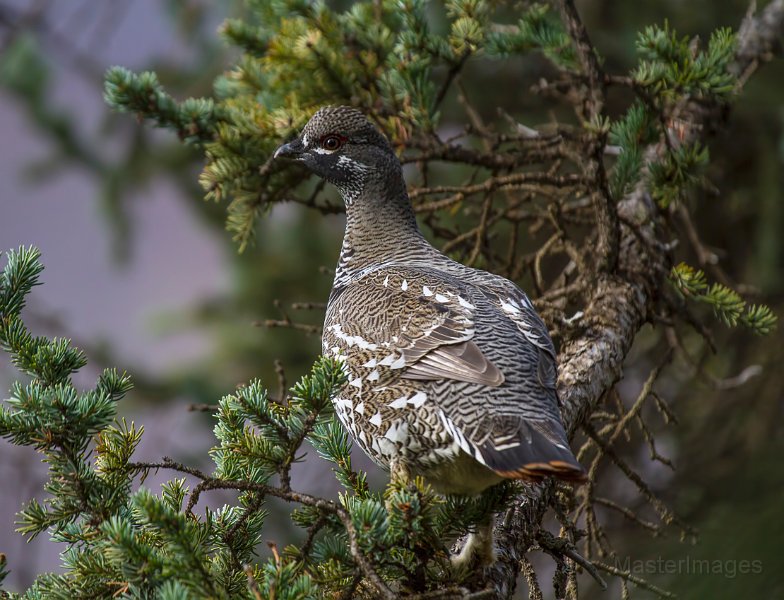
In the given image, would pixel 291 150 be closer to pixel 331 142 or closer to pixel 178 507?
pixel 331 142

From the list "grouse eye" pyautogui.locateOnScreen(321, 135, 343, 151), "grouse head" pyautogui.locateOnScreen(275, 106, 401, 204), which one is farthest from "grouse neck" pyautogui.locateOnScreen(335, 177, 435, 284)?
"grouse eye" pyautogui.locateOnScreen(321, 135, 343, 151)

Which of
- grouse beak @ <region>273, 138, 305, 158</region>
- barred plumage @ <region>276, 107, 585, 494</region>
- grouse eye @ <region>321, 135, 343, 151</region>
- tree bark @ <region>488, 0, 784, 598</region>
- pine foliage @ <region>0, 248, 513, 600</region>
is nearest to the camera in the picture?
pine foliage @ <region>0, 248, 513, 600</region>

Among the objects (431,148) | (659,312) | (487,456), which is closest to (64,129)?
(431,148)

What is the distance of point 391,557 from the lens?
274cm

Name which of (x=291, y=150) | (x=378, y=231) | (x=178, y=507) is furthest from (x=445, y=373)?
(x=291, y=150)

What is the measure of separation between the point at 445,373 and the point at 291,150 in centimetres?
169

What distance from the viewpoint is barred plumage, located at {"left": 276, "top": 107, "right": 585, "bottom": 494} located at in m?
3.05

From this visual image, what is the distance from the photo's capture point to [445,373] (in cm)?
337

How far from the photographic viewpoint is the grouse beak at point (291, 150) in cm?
440

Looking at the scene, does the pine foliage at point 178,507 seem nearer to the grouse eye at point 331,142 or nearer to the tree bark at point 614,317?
the tree bark at point 614,317

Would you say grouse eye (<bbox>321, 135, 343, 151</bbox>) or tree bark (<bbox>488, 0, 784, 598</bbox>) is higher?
grouse eye (<bbox>321, 135, 343, 151</bbox>)

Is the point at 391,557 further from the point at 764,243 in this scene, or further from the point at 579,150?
the point at 764,243

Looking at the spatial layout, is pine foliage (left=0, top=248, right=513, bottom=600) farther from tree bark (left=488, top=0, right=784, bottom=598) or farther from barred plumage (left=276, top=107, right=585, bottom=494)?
tree bark (left=488, top=0, right=784, bottom=598)

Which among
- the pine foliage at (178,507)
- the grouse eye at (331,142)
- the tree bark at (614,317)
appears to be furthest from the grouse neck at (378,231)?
the pine foliage at (178,507)
